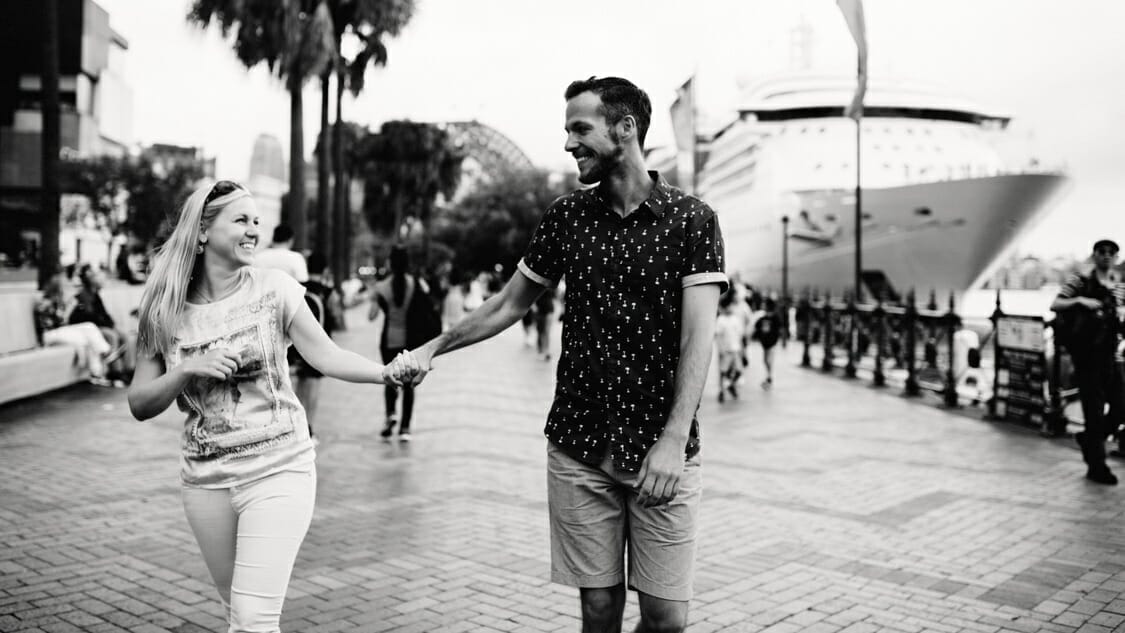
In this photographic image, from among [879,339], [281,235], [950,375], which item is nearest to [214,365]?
[281,235]

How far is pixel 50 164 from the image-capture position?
1384cm

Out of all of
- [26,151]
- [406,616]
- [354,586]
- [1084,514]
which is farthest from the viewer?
[26,151]

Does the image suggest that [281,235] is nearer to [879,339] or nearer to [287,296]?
[287,296]

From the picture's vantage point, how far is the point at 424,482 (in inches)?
271

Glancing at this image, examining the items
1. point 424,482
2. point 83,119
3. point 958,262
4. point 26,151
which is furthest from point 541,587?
point 83,119

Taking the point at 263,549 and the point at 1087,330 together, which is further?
the point at 1087,330

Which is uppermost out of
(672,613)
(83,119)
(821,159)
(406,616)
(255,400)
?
(83,119)

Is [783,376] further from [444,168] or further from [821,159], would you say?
[444,168]

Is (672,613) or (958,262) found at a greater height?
(958,262)

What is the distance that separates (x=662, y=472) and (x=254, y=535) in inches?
42.6

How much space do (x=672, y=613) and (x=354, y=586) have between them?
2.32m

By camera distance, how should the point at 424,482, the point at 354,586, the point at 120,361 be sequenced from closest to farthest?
the point at 354,586, the point at 424,482, the point at 120,361

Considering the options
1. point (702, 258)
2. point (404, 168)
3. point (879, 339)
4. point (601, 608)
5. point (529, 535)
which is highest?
point (404, 168)

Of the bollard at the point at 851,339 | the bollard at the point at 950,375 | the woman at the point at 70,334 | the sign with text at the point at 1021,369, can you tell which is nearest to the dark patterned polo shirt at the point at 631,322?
the sign with text at the point at 1021,369
